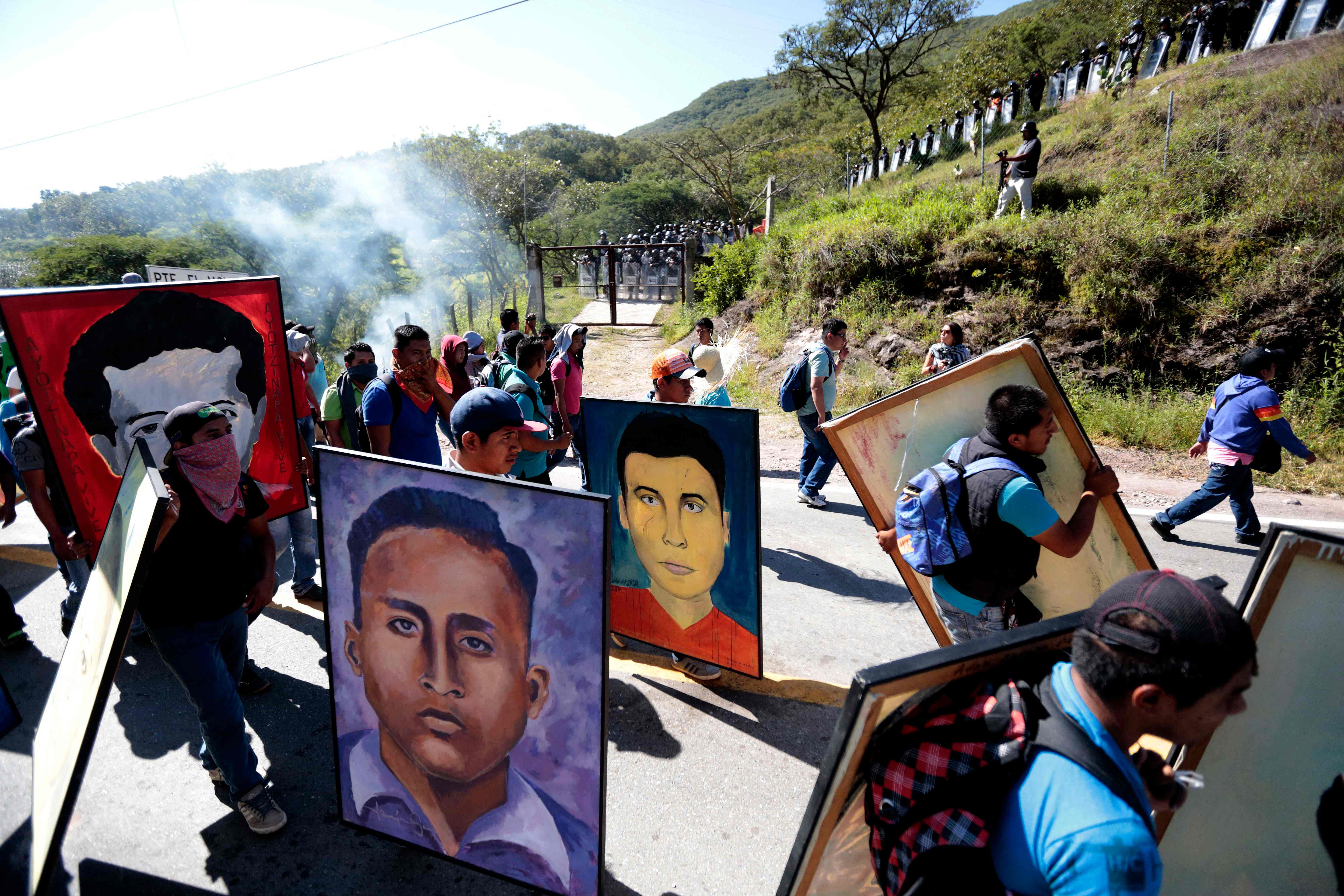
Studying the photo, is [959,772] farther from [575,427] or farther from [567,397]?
[575,427]

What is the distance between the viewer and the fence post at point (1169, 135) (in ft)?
40.6

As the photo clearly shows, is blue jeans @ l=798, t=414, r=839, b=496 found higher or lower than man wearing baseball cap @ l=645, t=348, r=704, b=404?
lower

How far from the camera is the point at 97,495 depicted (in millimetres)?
3412

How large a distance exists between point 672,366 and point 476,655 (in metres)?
2.34

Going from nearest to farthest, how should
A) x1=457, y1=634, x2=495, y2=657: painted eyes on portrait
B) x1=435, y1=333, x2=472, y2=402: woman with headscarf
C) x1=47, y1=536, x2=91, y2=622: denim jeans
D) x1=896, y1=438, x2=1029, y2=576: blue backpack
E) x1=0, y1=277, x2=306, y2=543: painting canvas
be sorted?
x1=457, y1=634, x2=495, y2=657: painted eyes on portrait
x1=896, y1=438, x2=1029, y2=576: blue backpack
x1=0, y1=277, x2=306, y2=543: painting canvas
x1=47, y1=536, x2=91, y2=622: denim jeans
x1=435, y1=333, x2=472, y2=402: woman with headscarf

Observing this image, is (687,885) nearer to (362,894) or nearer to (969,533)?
(362,894)

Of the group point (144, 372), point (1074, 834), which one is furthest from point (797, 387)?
point (1074, 834)

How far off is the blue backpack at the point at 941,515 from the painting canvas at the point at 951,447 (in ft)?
0.98

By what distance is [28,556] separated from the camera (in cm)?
566

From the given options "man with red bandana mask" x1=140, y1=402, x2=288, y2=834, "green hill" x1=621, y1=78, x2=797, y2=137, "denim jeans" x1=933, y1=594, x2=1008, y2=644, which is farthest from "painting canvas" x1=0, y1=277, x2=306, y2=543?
Answer: "green hill" x1=621, y1=78, x2=797, y2=137

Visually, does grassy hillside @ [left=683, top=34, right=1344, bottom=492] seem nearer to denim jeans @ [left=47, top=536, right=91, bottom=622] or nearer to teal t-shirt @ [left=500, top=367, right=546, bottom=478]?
teal t-shirt @ [left=500, top=367, right=546, bottom=478]

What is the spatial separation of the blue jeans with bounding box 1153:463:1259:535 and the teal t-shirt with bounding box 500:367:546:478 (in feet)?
17.4

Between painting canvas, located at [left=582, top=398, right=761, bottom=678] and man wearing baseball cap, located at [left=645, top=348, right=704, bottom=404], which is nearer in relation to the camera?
painting canvas, located at [left=582, top=398, right=761, bottom=678]

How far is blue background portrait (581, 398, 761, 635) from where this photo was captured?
10.6 feet
